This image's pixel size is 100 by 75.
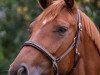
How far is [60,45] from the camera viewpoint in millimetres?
6164

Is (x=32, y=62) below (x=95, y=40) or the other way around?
the other way around

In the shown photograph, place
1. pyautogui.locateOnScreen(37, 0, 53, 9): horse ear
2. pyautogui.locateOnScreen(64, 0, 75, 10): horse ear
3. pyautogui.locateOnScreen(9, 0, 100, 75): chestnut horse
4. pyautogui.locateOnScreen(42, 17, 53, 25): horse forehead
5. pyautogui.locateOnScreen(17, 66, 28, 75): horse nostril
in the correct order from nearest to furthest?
1. pyautogui.locateOnScreen(17, 66, 28, 75): horse nostril
2. pyautogui.locateOnScreen(9, 0, 100, 75): chestnut horse
3. pyautogui.locateOnScreen(42, 17, 53, 25): horse forehead
4. pyautogui.locateOnScreen(64, 0, 75, 10): horse ear
5. pyautogui.locateOnScreen(37, 0, 53, 9): horse ear

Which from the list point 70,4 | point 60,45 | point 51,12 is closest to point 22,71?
point 60,45

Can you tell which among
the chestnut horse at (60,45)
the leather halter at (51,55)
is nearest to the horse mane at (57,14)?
the chestnut horse at (60,45)

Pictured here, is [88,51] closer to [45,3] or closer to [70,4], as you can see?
[70,4]

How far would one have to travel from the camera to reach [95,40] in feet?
21.3

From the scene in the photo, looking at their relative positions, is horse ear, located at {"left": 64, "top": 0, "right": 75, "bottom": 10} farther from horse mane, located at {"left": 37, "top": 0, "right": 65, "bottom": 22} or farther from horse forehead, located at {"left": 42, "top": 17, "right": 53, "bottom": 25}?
horse forehead, located at {"left": 42, "top": 17, "right": 53, "bottom": 25}

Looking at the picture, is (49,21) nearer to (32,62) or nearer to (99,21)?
(32,62)

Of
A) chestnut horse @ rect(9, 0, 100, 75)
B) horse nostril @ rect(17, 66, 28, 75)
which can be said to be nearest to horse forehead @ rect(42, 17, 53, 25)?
chestnut horse @ rect(9, 0, 100, 75)

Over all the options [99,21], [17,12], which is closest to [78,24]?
[99,21]

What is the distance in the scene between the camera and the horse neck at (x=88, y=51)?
6426 mm

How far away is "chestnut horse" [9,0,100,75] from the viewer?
5.96m

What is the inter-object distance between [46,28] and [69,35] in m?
0.33

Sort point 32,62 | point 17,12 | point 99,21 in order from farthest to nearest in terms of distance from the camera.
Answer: point 17,12 → point 99,21 → point 32,62
